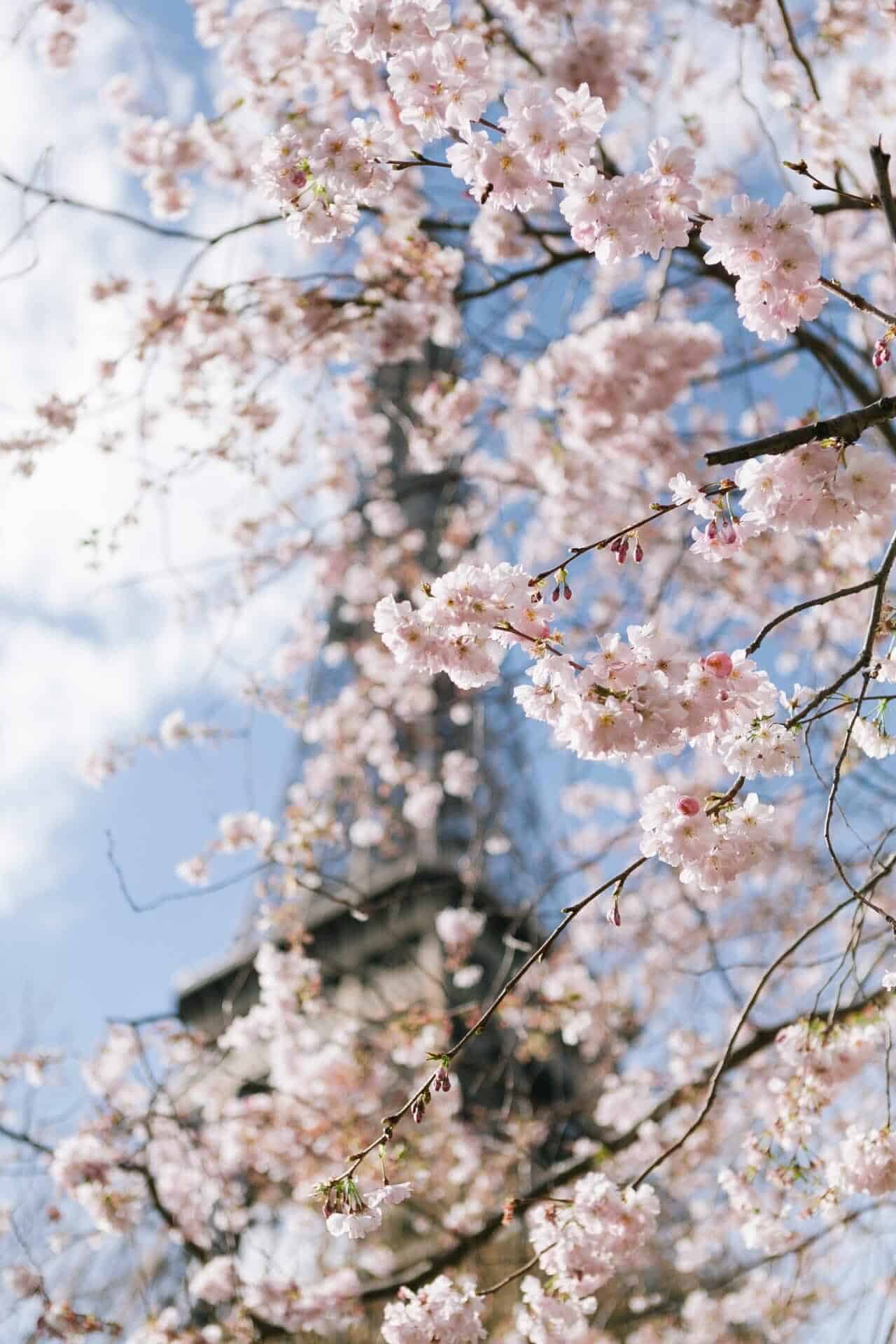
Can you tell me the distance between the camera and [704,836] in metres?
1.94

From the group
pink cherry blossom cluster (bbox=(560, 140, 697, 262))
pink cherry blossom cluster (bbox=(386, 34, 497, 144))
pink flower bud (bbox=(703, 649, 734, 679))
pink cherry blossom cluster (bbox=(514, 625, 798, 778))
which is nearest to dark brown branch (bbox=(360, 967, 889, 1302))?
pink cherry blossom cluster (bbox=(514, 625, 798, 778))

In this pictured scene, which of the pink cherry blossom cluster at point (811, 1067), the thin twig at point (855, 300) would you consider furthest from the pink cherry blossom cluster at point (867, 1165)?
the thin twig at point (855, 300)

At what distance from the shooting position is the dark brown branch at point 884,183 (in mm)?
1838

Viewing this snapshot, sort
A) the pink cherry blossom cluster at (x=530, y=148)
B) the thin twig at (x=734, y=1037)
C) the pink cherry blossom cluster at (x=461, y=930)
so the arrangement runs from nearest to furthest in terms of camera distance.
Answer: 1. the pink cherry blossom cluster at (x=530, y=148)
2. the thin twig at (x=734, y=1037)
3. the pink cherry blossom cluster at (x=461, y=930)

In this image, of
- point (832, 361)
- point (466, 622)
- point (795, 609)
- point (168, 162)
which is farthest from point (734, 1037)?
point (168, 162)

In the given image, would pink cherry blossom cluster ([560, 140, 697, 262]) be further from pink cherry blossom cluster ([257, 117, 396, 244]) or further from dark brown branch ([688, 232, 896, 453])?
dark brown branch ([688, 232, 896, 453])

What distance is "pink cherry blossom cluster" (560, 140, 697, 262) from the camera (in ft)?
6.48

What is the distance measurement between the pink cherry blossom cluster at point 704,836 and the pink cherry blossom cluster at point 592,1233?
3.27ft

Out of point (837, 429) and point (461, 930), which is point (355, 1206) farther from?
point (461, 930)

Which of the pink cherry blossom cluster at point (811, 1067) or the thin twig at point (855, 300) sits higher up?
the thin twig at point (855, 300)

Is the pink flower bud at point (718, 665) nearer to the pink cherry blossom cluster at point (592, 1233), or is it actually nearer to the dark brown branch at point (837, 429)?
the dark brown branch at point (837, 429)

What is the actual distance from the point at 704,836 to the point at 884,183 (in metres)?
1.21

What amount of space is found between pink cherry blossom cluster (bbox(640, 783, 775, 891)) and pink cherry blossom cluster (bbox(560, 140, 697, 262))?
3.42 feet

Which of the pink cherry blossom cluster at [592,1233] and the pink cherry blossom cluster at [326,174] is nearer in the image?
the pink cherry blossom cluster at [326,174]
